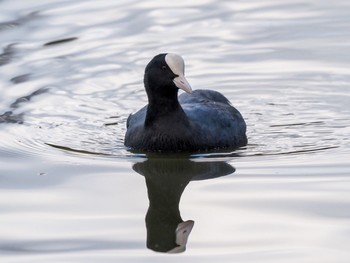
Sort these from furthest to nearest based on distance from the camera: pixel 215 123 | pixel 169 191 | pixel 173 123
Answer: pixel 215 123
pixel 173 123
pixel 169 191

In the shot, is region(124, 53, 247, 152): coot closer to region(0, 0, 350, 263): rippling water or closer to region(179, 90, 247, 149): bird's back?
region(179, 90, 247, 149): bird's back

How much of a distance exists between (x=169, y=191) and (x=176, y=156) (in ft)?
3.29

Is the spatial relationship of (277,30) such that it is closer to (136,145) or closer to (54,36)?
(54,36)

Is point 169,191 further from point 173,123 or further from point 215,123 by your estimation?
point 215,123

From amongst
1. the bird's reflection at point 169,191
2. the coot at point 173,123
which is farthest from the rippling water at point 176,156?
the coot at point 173,123

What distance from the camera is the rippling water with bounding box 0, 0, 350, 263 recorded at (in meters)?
7.21

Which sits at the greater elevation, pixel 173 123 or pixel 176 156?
pixel 173 123

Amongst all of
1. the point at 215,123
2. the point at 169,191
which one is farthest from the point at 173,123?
the point at 169,191

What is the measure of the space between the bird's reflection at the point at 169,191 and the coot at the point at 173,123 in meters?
0.20

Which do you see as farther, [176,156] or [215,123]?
[215,123]

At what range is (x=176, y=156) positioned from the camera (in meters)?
9.41

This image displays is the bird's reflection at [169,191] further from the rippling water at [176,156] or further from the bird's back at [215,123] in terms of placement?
the bird's back at [215,123]

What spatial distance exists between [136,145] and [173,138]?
0.33 m

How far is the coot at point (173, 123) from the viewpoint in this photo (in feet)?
30.9
